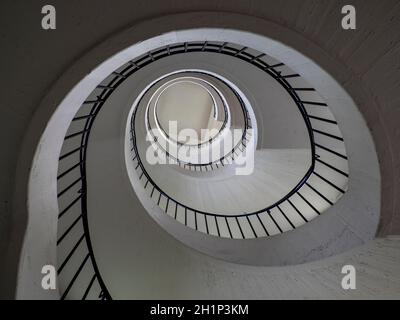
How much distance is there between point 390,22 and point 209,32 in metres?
1.60

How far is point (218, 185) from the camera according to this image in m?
8.82

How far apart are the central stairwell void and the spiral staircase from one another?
3 cm

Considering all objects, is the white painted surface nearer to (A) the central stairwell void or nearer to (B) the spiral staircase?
(B) the spiral staircase

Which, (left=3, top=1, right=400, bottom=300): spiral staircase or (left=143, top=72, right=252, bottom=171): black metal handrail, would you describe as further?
(left=143, top=72, right=252, bottom=171): black metal handrail

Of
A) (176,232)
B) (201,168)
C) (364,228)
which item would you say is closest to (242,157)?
(201,168)

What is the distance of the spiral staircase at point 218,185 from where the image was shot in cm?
248

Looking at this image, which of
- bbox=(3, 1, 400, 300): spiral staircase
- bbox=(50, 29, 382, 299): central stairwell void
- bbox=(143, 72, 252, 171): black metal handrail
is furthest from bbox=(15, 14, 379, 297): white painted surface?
bbox=(143, 72, 252, 171): black metal handrail

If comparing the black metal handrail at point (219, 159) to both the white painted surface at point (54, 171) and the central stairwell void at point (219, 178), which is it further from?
the white painted surface at point (54, 171)

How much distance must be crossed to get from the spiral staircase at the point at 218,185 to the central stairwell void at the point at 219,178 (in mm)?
29

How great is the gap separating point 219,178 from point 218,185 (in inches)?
10.0

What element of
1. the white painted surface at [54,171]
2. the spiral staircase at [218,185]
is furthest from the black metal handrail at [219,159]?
the white painted surface at [54,171]

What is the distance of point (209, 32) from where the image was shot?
2.51 meters

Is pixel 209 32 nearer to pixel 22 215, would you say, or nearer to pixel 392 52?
pixel 392 52

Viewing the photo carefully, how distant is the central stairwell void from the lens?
3.75m
